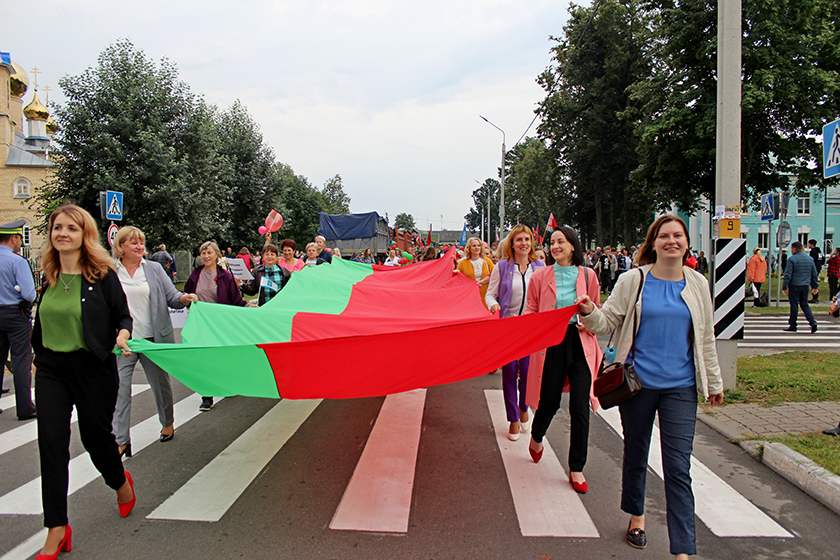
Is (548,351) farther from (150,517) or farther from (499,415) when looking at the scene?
(150,517)

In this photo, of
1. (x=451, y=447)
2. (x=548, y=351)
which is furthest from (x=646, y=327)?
(x=451, y=447)

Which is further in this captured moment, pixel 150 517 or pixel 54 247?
pixel 150 517

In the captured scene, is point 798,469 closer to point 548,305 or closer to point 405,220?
point 548,305

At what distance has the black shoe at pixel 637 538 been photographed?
133 inches

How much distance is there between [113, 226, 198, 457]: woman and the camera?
4.84 m

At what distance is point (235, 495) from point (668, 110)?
2243 centimetres

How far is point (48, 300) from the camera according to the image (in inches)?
133

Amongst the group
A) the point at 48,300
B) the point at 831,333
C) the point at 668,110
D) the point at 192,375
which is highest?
the point at 668,110

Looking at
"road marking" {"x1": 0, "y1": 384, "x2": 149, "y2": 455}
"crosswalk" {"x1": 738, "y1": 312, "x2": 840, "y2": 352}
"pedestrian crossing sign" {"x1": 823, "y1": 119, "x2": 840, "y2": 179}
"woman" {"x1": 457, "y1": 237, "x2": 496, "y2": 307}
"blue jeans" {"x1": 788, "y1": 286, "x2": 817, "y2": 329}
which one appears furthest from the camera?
"blue jeans" {"x1": 788, "y1": 286, "x2": 817, "y2": 329}

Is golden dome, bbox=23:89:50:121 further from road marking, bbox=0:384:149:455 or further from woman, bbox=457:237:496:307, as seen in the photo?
woman, bbox=457:237:496:307

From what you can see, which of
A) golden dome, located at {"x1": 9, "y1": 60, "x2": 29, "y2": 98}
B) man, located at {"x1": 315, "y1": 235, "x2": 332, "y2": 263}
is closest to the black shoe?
man, located at {"x1": 315, "y1": 235, "x2": 332, "y2": 263}

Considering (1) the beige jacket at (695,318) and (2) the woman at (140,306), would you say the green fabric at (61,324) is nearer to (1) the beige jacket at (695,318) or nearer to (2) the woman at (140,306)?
(2) the woman at (140,306)

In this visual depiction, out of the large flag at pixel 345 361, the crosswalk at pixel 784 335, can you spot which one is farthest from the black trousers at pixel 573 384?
the crosswalk at pixel 784 335

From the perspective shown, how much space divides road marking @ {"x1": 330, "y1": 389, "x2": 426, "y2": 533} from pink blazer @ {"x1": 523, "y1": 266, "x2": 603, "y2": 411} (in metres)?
1.27
